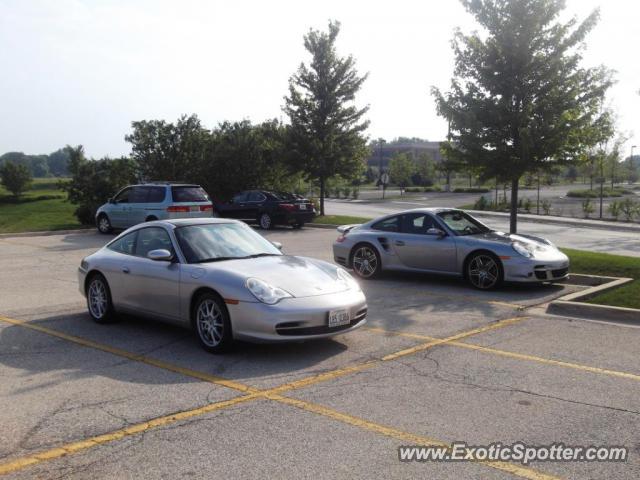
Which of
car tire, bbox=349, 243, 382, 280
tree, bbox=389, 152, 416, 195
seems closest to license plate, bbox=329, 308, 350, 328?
car tire, bbox=349, 243, 382, 280

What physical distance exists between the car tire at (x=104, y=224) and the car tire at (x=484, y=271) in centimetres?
1458

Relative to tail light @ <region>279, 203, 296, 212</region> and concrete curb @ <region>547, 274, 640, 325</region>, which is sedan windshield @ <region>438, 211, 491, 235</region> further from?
tail light @ <region>279, 203, 296, 212</region>

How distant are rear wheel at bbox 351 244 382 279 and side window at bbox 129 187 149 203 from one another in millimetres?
10609

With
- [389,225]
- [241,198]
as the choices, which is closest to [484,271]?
[389,225]

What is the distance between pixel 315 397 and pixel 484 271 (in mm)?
6350

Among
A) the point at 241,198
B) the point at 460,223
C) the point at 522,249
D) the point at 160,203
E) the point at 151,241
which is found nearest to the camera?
the point at 151,241

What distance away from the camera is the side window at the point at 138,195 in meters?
21.2

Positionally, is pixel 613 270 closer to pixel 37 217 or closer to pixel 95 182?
pixel 95 182

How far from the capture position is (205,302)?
23.2 ft

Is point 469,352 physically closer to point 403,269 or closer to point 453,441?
point 453,441

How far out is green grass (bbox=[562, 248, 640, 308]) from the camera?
9.49m

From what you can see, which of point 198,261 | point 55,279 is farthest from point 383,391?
point 55,279

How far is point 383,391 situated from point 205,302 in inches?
91.6

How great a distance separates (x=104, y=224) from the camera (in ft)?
73.8
